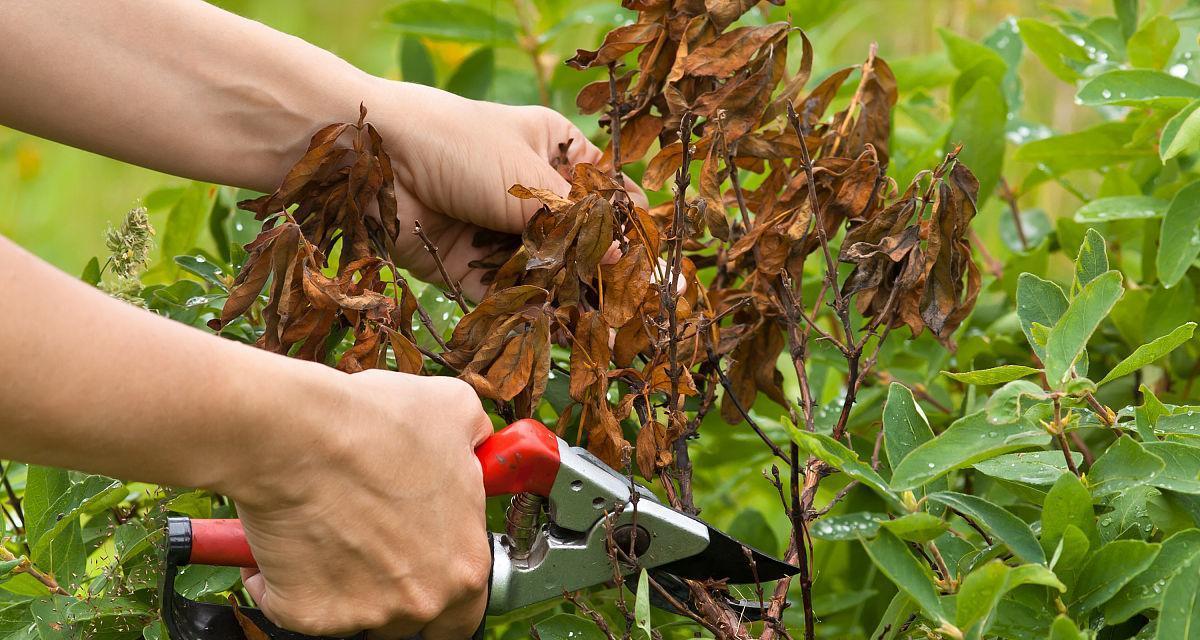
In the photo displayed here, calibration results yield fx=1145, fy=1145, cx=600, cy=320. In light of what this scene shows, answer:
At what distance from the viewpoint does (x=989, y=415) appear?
34.9 inches

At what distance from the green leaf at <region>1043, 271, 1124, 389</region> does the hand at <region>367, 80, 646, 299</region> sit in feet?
1.97

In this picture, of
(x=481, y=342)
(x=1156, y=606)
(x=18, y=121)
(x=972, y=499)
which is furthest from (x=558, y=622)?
(x=18, y=121)

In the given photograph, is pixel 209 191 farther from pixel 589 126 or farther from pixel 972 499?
pixel 972 499

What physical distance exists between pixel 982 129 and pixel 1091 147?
173 mm

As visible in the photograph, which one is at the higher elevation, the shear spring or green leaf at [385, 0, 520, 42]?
green leaf at [385, 0, 520, 42]

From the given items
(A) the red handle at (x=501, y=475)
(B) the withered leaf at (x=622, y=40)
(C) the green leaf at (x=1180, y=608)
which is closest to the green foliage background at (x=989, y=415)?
(C) the green leaf at (x=1180, y=608)

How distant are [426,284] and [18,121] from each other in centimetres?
53

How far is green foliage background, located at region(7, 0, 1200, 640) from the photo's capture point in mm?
927

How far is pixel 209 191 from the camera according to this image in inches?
72.2

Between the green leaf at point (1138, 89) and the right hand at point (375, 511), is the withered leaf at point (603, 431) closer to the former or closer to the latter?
the right hand at point (375, 511)

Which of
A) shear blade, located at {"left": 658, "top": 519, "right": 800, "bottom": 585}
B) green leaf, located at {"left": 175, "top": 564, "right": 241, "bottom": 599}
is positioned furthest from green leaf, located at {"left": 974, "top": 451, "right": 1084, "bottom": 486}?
green leaf, located at {"left": 175, "top": 564, "right": 241, "bottom": 599}

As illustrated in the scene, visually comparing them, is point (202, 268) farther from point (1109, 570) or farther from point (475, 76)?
point (1109, 570)

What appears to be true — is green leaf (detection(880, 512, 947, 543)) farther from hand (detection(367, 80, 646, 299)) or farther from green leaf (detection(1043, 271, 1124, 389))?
hand (detection(367, 80, 646, 299))

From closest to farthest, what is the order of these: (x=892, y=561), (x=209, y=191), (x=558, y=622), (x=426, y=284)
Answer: (x=892, y=561)
(x=558, y=622)
(x=426, y=284)
(x=209, y=191)
